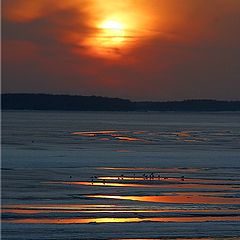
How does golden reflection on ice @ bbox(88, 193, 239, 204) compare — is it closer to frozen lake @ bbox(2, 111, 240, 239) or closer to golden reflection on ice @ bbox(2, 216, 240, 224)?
frozen lake @ bbox(2, 111, 240, 239)

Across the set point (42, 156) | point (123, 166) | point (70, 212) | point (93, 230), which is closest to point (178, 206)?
point (70, 212)

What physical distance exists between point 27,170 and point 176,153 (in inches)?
438

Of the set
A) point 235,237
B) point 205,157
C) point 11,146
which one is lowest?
point 235,237

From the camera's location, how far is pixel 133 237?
43.4 feet

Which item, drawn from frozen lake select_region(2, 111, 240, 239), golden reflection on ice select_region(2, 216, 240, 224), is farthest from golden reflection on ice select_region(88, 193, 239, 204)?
golden reflection on ice select_region(2, 216, 240, 224)

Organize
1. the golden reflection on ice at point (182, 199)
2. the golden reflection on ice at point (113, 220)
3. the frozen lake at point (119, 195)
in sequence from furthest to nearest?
1. the golden reflection on ice at point (182, 199)
2. the golden reflection on ice at point (113, 220)
3. the frozen lake at point (119, 195)

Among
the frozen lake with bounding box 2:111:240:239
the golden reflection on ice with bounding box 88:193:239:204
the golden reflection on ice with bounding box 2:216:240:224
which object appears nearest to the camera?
the frozen lake with bounding box 2:111:240:239

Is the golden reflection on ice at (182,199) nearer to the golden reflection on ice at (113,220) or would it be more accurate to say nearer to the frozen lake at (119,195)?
the frozen lake at (119,195)

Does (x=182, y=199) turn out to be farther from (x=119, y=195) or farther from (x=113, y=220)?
(x=113, y=220)

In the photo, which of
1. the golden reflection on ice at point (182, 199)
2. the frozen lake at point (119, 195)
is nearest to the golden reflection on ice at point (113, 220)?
the frozen lake at point (119, 195)

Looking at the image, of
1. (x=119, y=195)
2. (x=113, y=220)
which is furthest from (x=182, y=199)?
(x=113, y=220)

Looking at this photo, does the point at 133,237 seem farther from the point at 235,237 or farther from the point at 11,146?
the point at 11,146

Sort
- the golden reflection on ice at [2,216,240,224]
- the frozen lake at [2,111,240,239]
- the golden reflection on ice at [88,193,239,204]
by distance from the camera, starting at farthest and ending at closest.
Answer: the golden reflection on ice at [88,193,239,204] < the golden reflection on ice at [2,216,240,224] < the frozen lake at [2,111,240,239]

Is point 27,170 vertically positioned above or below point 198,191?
above
